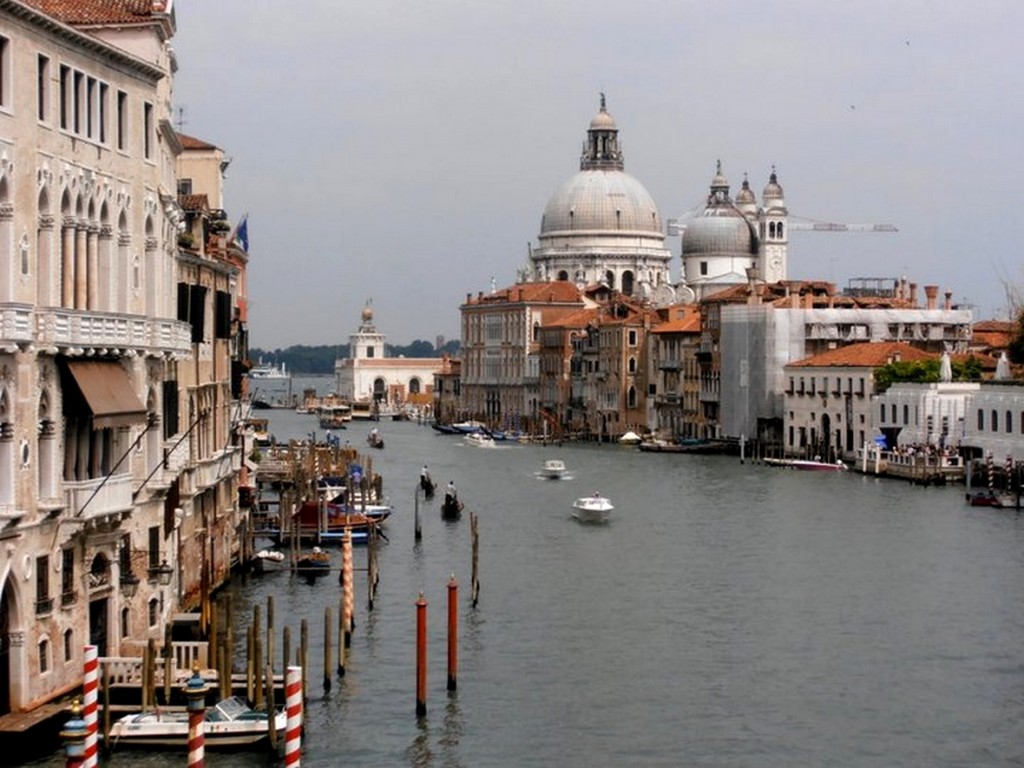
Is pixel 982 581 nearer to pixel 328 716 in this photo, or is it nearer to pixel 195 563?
pixel 195 563

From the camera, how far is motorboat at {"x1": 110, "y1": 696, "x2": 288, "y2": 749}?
14.4m

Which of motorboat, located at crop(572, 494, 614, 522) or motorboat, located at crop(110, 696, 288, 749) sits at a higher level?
motorboat, located at crop(572, 494, 614, 522)

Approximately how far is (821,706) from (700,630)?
423 centimetres

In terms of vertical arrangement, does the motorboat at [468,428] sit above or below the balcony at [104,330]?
below

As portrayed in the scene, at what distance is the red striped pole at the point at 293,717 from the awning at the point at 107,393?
78.0 inches

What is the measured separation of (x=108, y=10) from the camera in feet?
53.5

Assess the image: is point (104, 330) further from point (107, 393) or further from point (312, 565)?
point (312, 565)

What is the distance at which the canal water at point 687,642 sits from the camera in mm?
16062

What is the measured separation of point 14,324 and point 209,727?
3.28 metres

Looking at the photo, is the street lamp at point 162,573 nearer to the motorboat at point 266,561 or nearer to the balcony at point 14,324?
the balcony at point 14,324

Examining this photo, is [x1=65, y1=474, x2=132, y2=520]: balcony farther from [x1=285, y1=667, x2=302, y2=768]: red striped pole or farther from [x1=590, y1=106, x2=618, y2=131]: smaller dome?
[x1=590, y1=106, x2=618, y2=131]: smaller dome

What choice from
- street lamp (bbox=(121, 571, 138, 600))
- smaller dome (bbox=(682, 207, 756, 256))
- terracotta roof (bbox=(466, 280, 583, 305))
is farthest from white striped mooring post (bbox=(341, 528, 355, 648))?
smaller dome (bbox=(682, 207, 756, 256))

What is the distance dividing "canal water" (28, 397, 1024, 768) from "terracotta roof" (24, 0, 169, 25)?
5.21m

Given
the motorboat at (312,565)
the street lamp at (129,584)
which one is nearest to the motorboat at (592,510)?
the motorboat at (312,565)
